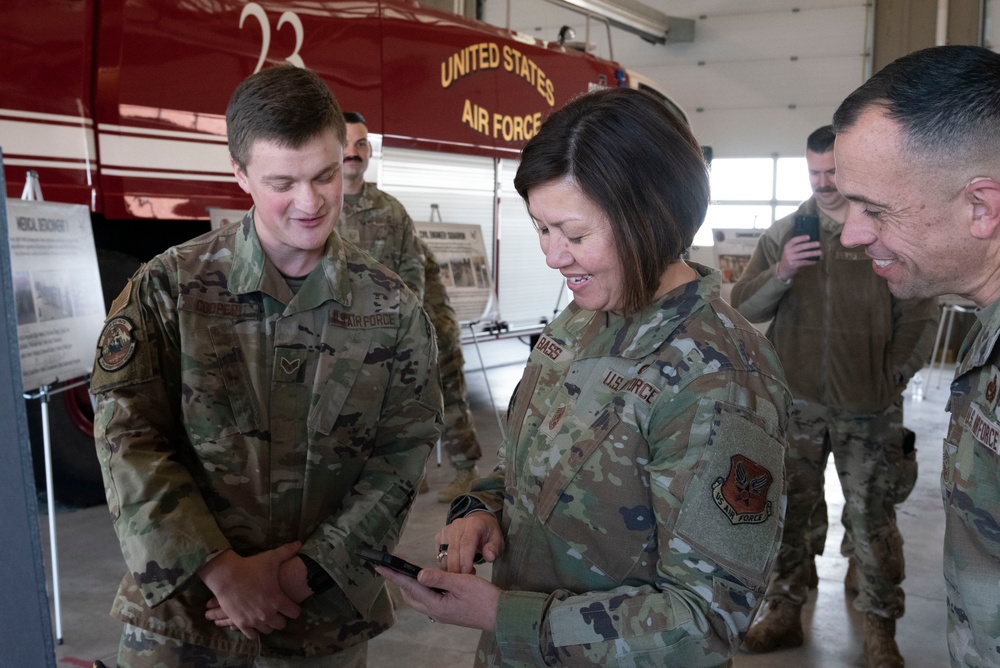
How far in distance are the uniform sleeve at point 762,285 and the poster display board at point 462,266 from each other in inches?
117

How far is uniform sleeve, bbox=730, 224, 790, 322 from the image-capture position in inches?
145

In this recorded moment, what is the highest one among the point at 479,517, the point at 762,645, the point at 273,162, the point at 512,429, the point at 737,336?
the point at 273,162

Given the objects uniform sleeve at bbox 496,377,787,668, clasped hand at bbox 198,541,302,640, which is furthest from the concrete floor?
uniform sleeve at bbox 496,377,787,668

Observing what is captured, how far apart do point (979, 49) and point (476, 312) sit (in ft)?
18.2

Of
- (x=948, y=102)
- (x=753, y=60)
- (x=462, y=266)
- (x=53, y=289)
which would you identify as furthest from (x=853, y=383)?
(x=753, y=60)

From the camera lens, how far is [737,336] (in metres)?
1.42

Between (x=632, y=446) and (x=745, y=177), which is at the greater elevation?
(x=745, y=177)

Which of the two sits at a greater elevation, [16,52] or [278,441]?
[16,52]

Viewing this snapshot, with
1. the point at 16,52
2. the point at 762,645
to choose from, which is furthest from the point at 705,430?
the point at 16,52

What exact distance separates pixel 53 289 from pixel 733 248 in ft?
13.5

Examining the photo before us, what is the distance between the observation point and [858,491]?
12.0ft

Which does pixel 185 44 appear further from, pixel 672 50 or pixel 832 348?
pixel 672 50

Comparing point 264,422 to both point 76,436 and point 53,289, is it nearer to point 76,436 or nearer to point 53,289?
point 53,289

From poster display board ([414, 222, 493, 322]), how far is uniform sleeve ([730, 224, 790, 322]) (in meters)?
2.97
